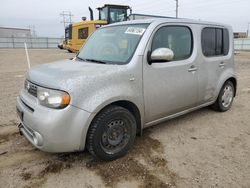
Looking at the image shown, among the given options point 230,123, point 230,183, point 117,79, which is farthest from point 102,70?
point 230,123

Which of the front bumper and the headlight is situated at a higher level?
the headlight

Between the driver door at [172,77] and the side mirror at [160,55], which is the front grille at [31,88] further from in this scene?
the side mirror at [160,55]

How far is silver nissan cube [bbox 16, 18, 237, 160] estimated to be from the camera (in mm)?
2480

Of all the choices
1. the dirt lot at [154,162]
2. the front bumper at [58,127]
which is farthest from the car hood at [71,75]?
the dirt lot at [154,162]

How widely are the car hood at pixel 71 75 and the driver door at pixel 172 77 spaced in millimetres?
592

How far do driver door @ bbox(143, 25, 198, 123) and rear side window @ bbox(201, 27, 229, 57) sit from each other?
362 mm

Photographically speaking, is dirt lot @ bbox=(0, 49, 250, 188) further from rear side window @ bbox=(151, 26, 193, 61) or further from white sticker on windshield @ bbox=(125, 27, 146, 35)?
white sticker on windshield @ bbox=(125, 27, 146, 35)

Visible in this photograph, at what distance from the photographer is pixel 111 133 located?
2.85m

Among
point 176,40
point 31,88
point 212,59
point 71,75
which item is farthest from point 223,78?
point 31,88

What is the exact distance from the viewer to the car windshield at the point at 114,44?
3.14 m

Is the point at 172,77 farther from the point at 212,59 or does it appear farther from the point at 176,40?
the point at 212,59

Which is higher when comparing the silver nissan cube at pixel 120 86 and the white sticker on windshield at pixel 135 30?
the white sticker on windshield at pixel 135 30

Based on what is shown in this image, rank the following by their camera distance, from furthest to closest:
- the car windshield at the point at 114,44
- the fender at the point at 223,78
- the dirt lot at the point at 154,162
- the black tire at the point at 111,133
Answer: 1. the fender at the point at 223,78
2. the car windshield at the point at 114,44
3. the black tire at the point at 111,133
4. the dirt lot at the point at 154,162

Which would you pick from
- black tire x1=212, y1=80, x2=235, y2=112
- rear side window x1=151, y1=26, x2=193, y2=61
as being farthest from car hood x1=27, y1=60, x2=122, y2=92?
black tire x1=212, y1=80, x2=235, y2=112
